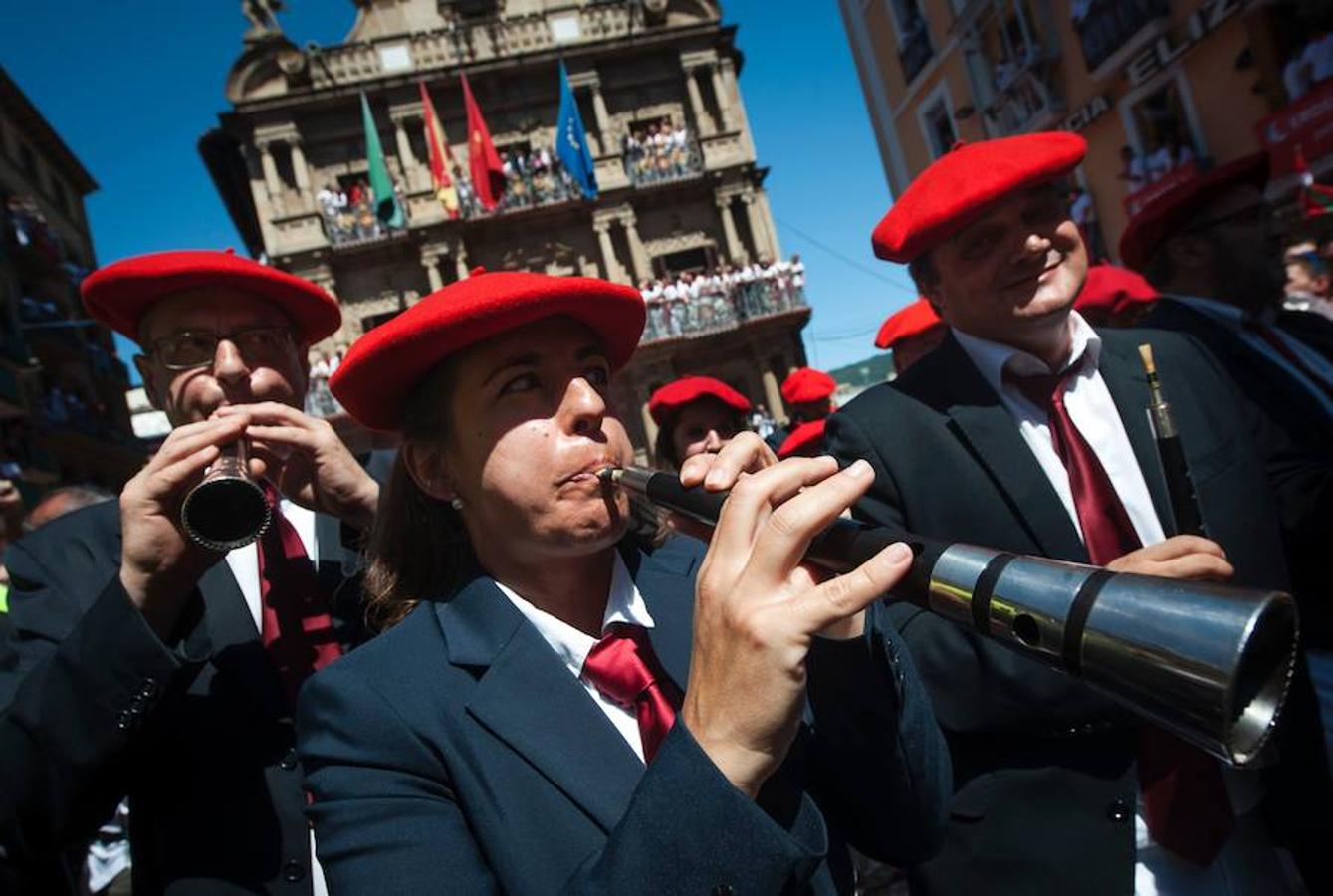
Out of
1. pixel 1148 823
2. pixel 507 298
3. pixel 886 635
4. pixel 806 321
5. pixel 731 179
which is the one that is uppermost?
pixel 731 179

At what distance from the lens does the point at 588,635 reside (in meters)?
1.77

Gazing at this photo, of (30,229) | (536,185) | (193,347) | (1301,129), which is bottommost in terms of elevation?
(193,347)

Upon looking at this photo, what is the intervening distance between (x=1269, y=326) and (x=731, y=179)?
73.3 feet

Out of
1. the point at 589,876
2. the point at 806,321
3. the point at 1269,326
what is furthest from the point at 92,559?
the point at 806,321

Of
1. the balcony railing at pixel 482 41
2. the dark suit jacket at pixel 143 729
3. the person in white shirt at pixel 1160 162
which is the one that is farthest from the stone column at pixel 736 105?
the dark suit jacket at pixel 143 729

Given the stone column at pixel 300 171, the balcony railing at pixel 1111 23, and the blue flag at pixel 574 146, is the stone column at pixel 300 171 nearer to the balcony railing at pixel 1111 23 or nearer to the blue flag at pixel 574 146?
the blue flag at pixel 574 146

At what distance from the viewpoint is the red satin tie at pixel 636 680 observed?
1.57 m

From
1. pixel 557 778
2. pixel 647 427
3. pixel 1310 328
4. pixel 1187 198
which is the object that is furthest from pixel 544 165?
pixel 557 778

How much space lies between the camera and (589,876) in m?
1.18

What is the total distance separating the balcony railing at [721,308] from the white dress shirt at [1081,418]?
65.7 ft

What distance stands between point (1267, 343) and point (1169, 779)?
197 centimetres

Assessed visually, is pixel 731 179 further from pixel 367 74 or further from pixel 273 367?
pixel 273 367

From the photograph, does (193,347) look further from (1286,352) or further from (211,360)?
(1286,352)

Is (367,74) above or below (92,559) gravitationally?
above
